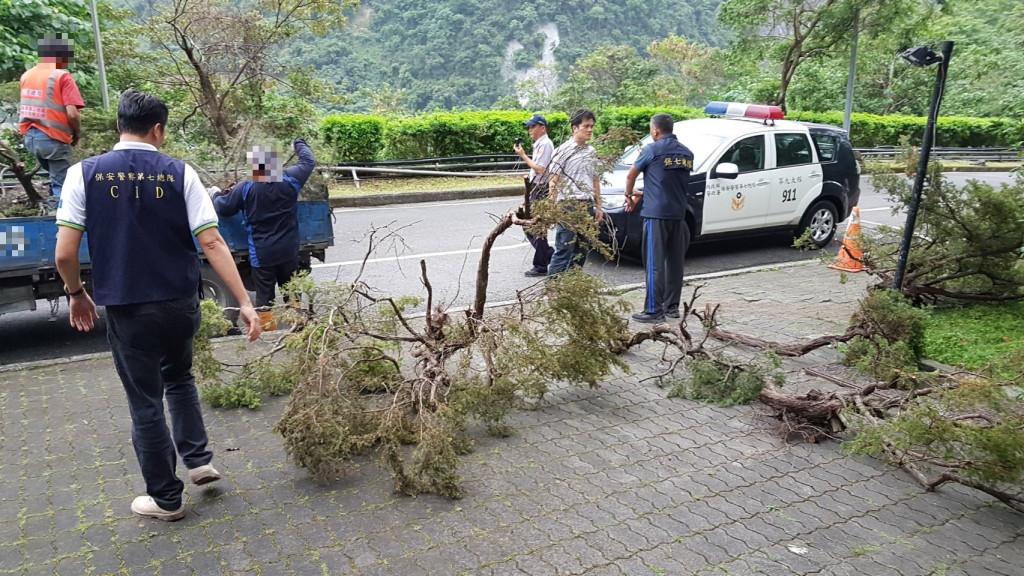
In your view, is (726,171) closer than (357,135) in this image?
Yes

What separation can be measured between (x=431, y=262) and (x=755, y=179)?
450 cm

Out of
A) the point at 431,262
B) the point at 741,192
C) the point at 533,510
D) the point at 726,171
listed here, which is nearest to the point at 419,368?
the point at 533,510

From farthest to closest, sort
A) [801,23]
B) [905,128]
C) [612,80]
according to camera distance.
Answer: [612,80], [905,128], [801,23]

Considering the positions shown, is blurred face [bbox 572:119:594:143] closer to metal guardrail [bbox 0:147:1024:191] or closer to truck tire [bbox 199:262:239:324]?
truck tire [bbox 199:262:239:324]

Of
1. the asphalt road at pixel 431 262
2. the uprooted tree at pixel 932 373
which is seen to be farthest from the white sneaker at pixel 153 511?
the uprooted tree at pixel 932 373

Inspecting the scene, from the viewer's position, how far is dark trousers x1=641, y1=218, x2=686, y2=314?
7.35m

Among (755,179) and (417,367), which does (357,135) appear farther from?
(417,367)

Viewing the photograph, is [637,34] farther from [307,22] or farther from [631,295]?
[631,295]

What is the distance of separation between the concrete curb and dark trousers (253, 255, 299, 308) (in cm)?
801

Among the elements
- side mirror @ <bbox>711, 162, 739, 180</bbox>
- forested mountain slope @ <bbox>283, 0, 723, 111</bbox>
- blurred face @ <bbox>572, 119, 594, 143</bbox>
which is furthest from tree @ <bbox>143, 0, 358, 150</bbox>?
forested mountain slope @ <bbox>283, 0, 723, 111</bbox>

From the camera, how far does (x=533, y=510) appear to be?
3.99 meters

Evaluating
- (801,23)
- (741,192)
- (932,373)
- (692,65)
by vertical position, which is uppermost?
(692,65)

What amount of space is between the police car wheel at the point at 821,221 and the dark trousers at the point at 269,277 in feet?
25.6

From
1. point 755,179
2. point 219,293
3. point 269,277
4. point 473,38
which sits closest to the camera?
point 269,277
